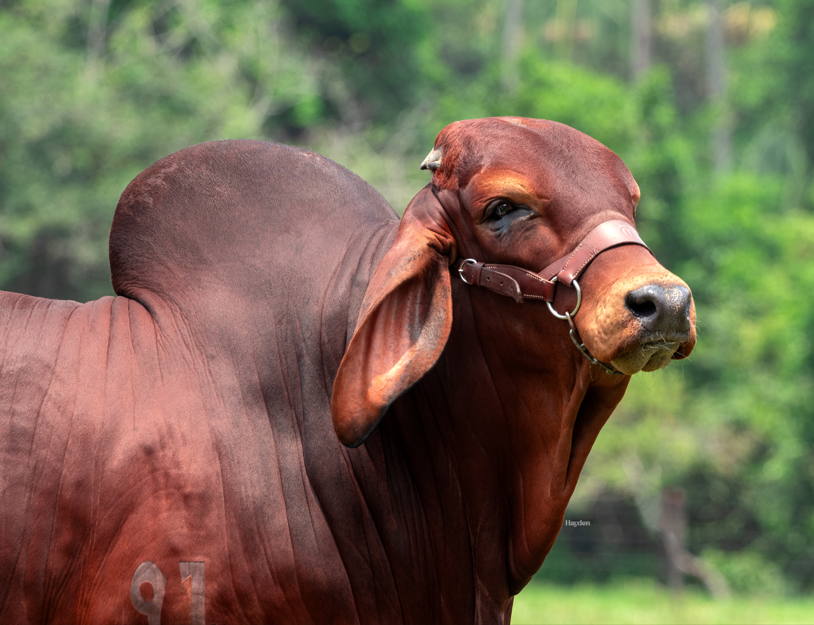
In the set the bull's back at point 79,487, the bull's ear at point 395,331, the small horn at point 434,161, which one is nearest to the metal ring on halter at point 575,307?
the bull's ear at point 395,331

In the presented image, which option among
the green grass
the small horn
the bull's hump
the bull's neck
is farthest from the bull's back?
the green grass

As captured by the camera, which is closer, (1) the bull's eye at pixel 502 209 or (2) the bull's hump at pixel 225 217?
(1) the bull's eye at pixel 502 209

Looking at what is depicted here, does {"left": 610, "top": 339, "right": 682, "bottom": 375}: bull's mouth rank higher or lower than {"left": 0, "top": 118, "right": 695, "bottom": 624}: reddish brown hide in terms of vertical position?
higher

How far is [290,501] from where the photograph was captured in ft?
8.04

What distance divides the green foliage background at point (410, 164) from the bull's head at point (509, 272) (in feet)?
35.8

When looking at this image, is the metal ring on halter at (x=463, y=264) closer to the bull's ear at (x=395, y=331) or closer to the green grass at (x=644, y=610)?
the bull's ear at (x=395, y=331)

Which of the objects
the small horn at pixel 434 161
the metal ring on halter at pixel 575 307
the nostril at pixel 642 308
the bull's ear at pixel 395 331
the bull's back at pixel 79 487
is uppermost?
the small horn at pixel 434 161

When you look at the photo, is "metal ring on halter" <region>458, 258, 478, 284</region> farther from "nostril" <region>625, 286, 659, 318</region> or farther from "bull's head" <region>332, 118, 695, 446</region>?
"nostril" <region>625, 286, 659, 318</region>

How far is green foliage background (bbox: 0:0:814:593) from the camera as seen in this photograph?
15195 mm

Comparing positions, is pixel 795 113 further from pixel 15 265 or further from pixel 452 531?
pixel 452 531

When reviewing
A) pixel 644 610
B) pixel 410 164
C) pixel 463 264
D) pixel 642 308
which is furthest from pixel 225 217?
pixel 410 164

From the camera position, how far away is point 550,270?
2383mm

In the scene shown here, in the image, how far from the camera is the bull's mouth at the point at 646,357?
7.27ft

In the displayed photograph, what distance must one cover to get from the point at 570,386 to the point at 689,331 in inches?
14.1
